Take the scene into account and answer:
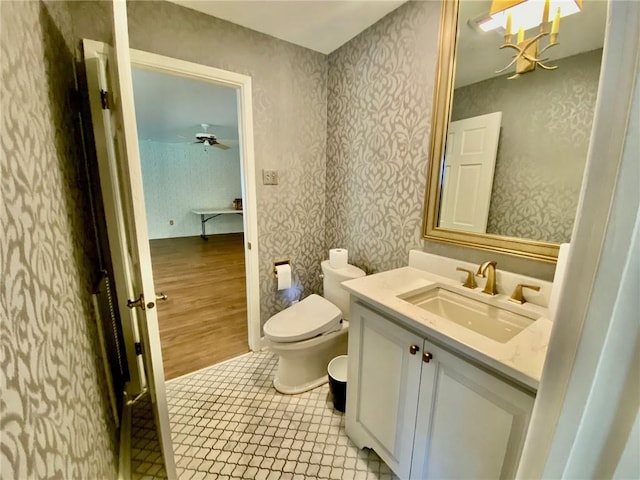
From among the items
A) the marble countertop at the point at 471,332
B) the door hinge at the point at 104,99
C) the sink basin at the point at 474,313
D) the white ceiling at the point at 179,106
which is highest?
the white ceiling at the point at 179,106

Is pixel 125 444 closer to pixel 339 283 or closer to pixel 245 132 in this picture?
pixel 339 283

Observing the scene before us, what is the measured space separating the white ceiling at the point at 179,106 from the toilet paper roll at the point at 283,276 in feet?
4.42

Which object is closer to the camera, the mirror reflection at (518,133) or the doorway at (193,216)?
the mirror reflection at (518,133)

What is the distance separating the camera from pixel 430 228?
1.50 m

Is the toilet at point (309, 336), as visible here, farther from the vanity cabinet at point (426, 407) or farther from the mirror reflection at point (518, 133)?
the mirror reflection at point (518, 133)

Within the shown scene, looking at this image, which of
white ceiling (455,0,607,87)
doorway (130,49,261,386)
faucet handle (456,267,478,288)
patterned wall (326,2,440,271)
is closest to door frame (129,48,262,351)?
doorway (130,49,261,386)

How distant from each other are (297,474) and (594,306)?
1411mm

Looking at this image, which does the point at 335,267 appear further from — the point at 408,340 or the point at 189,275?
the point at 189,275

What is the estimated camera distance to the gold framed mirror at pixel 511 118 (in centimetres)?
98

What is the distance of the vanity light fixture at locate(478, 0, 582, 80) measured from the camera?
1.00 meters

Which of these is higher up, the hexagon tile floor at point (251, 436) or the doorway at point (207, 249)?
the doorway at point (207, 249)

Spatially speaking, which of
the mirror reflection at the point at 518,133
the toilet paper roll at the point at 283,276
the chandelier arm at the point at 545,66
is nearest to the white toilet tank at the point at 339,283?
the toilet paper roll at the point at 283,276

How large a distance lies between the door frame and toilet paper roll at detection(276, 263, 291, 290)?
6.4 inches

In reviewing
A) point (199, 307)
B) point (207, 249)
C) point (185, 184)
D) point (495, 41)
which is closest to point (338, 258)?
point (495, 41)
